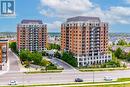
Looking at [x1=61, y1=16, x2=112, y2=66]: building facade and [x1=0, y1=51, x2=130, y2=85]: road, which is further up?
[x1=61, y1=16, x2=112, y2=66]: building facade

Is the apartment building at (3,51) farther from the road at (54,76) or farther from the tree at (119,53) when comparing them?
the tree at (119,53)

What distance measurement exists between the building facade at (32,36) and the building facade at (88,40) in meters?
5.80

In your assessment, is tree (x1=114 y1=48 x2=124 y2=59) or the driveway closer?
the driveway

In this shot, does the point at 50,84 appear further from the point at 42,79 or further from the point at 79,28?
the point at 79,28

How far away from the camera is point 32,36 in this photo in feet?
106

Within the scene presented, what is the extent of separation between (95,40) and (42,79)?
8.32m

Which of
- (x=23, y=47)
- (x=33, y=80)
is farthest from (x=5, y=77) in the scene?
(x=23, y=47)

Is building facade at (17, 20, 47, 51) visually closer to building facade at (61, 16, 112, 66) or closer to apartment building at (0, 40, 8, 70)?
building facade at (61, 16, 112, 66)

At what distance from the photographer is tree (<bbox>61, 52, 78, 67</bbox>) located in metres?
25.1

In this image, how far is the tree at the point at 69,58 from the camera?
25.1 metres

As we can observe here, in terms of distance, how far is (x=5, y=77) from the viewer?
2008 cm

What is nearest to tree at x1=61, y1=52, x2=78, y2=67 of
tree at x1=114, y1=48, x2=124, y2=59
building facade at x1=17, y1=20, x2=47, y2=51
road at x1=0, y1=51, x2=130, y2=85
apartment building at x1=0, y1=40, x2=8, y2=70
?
road at x1=0, y1=51, x2=130, y2=85

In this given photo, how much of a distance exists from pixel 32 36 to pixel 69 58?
757 centimetres

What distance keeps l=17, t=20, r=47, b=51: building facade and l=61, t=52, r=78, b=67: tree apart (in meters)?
5.79
